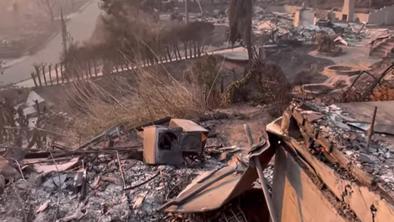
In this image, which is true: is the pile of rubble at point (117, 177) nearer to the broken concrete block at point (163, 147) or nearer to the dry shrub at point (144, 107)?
the broken concrete block at point (163, 147)

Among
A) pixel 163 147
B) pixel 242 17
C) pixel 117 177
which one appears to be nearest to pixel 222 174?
pixel 163 147

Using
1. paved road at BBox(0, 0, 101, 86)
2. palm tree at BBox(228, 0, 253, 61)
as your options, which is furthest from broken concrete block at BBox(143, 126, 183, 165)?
paved road at BBox(0, 0, 101, 86)

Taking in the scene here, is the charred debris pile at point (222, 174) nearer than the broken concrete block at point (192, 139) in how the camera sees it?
Yes

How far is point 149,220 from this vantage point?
438 centimetres

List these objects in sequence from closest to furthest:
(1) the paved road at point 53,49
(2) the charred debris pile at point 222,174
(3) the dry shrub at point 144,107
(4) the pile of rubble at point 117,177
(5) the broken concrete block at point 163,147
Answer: (2) the charred debris pile at point 222,174
(4) the pile of rubble at point 117,177
(5) the broken concrete block at point 163,147
(3) the dry shrub at point 144,107
(1) the paved road at point 53,49

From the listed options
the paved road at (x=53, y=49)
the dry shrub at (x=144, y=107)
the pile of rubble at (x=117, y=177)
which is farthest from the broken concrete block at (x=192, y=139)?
the paved road at (x=53, y=49)

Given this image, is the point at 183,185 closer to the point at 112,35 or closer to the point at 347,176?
the point at 347,176

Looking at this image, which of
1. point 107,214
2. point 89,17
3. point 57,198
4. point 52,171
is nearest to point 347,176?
point 107,214

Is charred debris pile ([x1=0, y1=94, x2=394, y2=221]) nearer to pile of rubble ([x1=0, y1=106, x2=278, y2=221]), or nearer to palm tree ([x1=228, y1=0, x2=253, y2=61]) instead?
pile of rubble ([x1=0, y1=106, x2=278, y2=221])

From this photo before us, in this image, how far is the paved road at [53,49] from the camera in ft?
88.2

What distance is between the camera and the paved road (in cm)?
2689

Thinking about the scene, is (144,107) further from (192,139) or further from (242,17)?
(242,17)

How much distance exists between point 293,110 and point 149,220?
6.86ft

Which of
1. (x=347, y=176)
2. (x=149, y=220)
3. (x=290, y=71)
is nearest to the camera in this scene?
(x=347, y=176)
